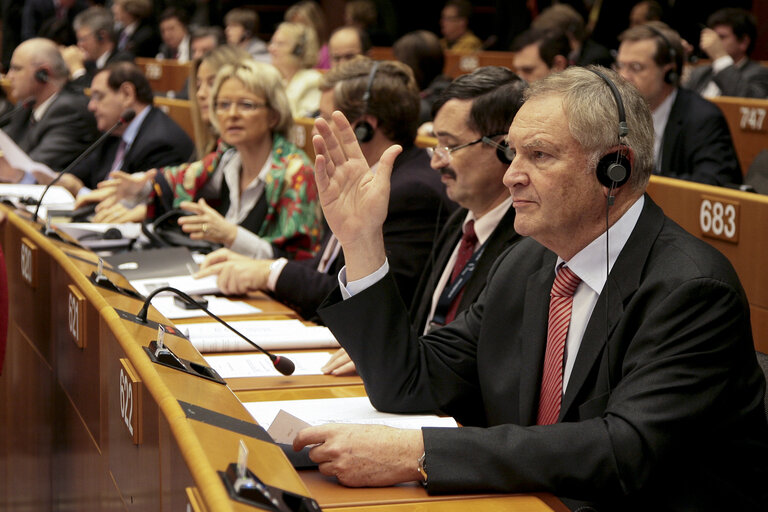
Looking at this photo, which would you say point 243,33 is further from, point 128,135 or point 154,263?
point 154,263

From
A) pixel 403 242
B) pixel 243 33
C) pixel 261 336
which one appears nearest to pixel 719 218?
pixel 403 242

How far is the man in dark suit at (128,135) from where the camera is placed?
4.80m

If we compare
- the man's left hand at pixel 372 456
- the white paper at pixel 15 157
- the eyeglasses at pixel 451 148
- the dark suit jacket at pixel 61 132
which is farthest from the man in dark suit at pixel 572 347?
→ the dark suit jacket at pixel 61 132

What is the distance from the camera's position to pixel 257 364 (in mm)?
2115

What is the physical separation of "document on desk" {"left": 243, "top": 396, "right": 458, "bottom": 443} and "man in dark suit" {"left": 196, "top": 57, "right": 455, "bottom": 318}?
89cm

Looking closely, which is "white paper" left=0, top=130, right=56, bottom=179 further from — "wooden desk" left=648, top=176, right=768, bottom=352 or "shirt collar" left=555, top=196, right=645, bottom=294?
"shirt collar" left=555, top=196, right=645, bottom=294

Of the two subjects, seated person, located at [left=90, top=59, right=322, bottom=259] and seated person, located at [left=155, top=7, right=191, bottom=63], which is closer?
seated person, located at [left=90, top=59, right=322, bottom=259]

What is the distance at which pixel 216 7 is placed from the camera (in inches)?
448

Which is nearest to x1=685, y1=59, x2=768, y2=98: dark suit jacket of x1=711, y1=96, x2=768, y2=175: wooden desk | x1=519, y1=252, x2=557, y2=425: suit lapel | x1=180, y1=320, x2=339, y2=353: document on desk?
x1=711, y1=96, x2=768, y2=175: wooden desk

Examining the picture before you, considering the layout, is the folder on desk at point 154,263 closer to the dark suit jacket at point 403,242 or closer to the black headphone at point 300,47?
the dark suit jacket at point 403,242

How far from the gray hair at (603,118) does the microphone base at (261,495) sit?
76 centimetres

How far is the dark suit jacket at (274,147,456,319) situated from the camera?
2.74m

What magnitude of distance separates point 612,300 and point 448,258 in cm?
91

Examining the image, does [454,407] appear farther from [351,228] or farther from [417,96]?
[417,96]
